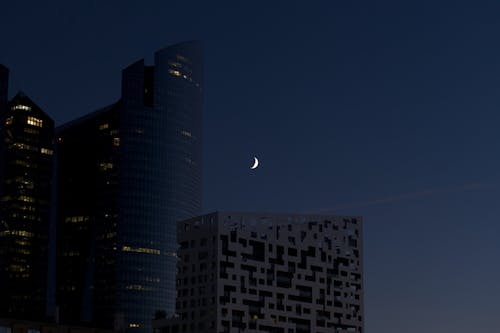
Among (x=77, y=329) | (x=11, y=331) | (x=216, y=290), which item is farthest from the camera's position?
(x=216, y=290)

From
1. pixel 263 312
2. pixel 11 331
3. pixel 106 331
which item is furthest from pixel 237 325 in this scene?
pixel 11 331

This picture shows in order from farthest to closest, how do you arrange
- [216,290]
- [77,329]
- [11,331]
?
[216,290] → [77,329] → [11,331]

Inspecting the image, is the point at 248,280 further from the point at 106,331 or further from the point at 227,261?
the point at 106,331

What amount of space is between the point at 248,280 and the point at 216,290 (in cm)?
929

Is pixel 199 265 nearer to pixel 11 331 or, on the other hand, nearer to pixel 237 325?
pixel 237 325

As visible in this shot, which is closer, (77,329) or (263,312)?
(77,329)

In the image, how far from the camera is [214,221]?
653 ft

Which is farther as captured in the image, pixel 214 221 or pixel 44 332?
pixel 214 221

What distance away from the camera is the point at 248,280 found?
19962 cm

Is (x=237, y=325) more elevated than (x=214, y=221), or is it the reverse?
(x=214, y=221)

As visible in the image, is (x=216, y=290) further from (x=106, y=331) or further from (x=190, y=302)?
(x=106, y=331)

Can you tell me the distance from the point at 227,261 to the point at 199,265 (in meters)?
5.98

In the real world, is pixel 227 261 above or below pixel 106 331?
above

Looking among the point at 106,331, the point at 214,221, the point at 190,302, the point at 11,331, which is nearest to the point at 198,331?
the point at 190,302
